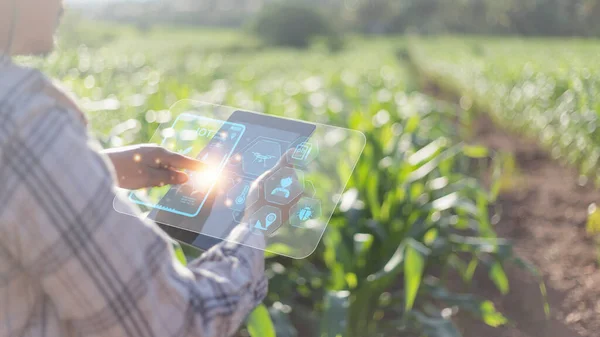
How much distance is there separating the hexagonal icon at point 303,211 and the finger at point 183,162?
0.16m

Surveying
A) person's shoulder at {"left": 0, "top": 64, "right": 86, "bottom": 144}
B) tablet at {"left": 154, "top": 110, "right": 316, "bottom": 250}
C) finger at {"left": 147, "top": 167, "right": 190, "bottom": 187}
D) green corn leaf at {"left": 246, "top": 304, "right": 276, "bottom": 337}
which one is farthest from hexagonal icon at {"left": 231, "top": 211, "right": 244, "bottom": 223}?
green corn leaf at {"left": 246, "top": 304, "right": 276, "bottom": 337}

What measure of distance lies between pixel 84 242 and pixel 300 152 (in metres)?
0.42

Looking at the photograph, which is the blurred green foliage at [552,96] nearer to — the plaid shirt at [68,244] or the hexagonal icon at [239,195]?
the hexagonal icon at [239,195]

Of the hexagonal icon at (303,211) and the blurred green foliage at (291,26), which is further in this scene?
the blurred green foliage at (291,26)

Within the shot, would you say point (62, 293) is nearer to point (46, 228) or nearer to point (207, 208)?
point (46, 228)

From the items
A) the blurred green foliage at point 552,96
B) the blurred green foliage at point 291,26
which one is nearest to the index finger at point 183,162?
the blurred green foliage at point 552,96

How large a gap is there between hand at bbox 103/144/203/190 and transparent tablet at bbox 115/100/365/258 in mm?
21

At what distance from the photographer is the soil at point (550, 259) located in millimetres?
1967

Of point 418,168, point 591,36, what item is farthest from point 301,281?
point 591,36

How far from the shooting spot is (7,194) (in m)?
0.65

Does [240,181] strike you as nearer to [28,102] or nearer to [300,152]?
[300,152]

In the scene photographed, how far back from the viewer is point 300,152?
3.25ft

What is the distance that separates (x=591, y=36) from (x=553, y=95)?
54 centimetres

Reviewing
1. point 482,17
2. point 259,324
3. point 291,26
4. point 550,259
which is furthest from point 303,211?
point 291,26
